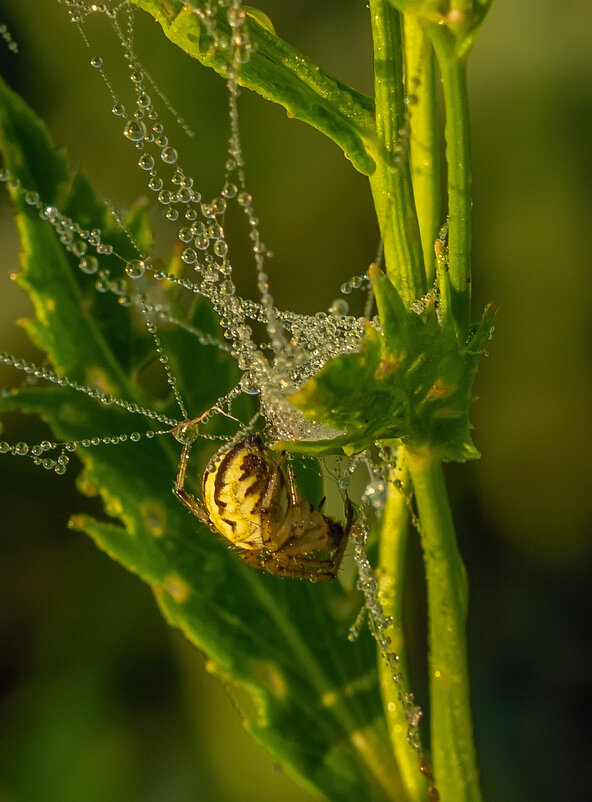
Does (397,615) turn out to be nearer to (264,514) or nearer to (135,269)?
(264,514)

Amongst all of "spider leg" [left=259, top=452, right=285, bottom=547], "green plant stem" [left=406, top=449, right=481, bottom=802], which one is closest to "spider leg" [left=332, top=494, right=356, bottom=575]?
"spider leg" [left=259, top=452, right=285, bottom=547]

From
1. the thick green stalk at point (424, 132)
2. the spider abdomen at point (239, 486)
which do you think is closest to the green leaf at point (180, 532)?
the spider abdomen at point (239, 486)

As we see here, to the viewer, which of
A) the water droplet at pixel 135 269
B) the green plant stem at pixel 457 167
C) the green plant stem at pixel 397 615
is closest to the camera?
the green plant stem at pixel 457 167

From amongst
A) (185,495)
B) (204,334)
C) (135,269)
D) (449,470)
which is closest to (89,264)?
(135,269)

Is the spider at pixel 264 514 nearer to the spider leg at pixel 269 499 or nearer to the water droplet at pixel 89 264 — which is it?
the spider leg at pixel 269 499

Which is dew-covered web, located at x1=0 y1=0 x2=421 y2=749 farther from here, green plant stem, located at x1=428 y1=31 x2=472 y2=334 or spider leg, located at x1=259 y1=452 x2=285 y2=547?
green plant stem, located at x1=428 y1=31 x2=472 y2=334

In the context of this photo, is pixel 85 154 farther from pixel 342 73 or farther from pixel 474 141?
pixel 474 141
